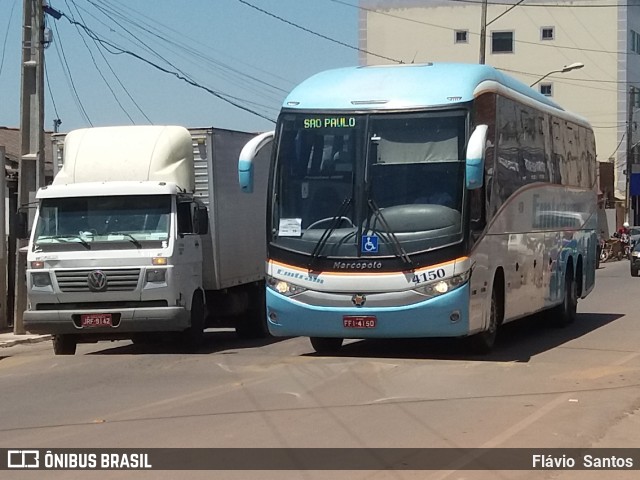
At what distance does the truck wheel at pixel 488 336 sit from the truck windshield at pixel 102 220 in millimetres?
4378

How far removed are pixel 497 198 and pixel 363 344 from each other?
3174mm

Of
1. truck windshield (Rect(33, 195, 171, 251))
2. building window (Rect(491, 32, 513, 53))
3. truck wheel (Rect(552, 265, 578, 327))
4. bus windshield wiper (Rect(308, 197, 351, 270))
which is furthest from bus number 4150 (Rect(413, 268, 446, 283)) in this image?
building window (Rect(491, 32, 513, 53))

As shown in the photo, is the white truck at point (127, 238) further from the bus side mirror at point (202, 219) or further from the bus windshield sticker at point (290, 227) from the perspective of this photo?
the bus windshield sticker at point (290, 227)

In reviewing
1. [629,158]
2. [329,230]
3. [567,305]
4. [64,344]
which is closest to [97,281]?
[64,344]

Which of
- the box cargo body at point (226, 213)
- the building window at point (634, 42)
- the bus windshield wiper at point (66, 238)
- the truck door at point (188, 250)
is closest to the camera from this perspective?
the bus windshield wiper at point (66, 238)

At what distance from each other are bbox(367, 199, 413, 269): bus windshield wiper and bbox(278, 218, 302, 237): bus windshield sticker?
0.94 m

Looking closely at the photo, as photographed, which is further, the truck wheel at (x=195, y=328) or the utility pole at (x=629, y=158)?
the utility pole at (x=629, y=158)

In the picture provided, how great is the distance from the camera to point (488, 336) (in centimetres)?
1491

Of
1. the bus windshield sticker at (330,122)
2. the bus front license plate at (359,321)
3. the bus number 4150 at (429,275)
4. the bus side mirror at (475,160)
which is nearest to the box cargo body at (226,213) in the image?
the bus windshield sticker at (330,122)

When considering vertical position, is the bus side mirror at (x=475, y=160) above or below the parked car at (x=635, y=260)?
above

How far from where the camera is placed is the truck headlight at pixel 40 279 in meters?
15.5

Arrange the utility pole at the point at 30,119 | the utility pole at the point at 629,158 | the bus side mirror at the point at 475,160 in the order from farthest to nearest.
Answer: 1. the utility pole at the point at 629,158
2. the utility pole at the point at 30,119
3. the bus side mirror at the point at 475,160

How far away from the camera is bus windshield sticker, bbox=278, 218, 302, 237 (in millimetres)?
13938

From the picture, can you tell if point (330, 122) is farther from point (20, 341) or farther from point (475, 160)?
point (20, 341)
